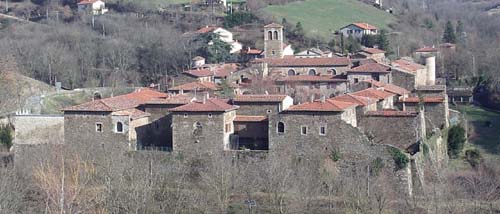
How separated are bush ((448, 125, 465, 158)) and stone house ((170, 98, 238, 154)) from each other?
9.23 metres

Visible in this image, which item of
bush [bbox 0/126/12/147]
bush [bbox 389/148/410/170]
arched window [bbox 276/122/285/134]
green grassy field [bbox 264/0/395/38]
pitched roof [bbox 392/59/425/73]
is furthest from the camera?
green grassy field [bbox 264/0/395/38]

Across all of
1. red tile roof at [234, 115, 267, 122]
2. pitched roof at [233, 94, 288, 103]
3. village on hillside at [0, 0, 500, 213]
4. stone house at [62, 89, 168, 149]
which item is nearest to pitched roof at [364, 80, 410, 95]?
village on hillside at [0, 0, 500, 213]

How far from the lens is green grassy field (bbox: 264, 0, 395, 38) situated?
69.6m

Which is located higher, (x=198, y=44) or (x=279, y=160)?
(x=198, y=44)

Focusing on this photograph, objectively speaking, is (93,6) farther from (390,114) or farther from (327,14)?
(390,114)

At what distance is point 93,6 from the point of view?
74.8 meters

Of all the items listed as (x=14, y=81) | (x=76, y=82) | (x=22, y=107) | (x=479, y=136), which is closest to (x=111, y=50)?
(x=76, y=82)

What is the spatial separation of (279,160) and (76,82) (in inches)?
1003

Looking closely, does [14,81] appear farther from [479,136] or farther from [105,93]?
[479,136]

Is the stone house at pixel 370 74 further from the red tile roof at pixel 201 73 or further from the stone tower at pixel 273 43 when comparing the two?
the stone tower at pixel 273 43

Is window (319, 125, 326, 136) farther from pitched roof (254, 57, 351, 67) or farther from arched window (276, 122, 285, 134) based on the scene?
pitched roof (254, 57, 351, 67)

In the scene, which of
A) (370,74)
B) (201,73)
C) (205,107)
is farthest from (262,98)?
(201,73)

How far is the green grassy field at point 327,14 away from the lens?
2741 inches

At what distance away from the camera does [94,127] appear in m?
33.9
